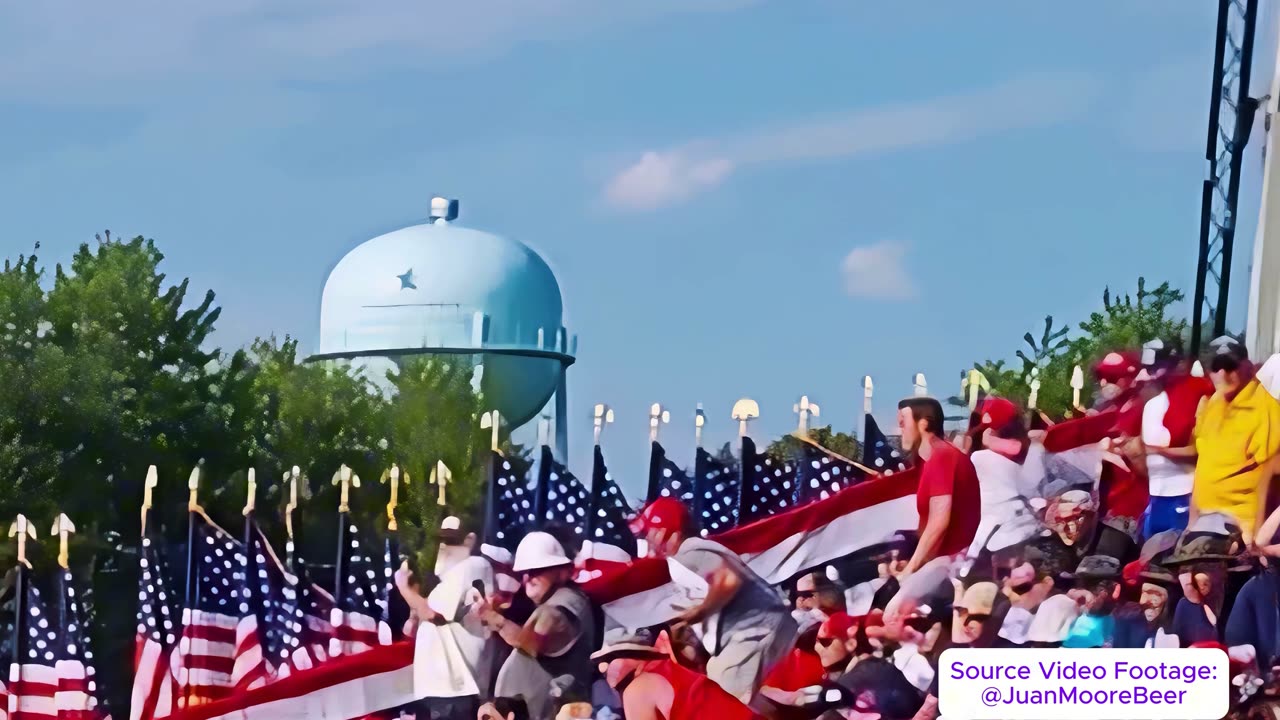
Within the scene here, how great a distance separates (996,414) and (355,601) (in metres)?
4.69

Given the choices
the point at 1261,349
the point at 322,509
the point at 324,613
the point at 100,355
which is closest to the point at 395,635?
the point at 324,613

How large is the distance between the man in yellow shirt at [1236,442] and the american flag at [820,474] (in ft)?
7.04

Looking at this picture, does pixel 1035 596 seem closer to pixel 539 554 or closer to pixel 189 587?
pixel 539 554

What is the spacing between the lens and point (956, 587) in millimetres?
13234

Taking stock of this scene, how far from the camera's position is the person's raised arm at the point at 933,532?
1330cm

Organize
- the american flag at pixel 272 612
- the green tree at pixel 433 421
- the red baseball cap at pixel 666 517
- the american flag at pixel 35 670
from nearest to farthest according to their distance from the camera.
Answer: the red baseball cap at pixel 666 517
the american flag at pixel 35 670
the american flag at pixel 272 612
the green tree at pixel 433 421

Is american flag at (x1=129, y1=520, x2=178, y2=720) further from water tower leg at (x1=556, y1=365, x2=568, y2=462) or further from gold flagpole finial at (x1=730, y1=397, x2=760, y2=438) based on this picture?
water tower leg at (x1=556, y1=365, x2=568, y2=462)

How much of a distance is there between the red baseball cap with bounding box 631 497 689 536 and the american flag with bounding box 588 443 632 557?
18.9 inches

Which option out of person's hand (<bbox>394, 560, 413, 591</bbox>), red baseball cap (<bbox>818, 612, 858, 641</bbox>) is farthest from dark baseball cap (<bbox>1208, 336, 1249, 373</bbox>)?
person's hand (<bbox>394, 560, 413, 591</bbox>)

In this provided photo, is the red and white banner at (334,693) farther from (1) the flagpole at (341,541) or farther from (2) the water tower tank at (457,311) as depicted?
(2) the water tower tank at (457,311)

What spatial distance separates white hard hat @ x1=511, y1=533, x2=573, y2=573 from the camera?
13.6 metres

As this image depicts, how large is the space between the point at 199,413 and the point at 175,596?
17007mm

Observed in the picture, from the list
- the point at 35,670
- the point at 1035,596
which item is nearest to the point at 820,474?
the point at 1035,596

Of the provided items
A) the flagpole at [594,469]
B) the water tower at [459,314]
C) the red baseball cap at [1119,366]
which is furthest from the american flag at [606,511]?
the water tower at [459,314]
